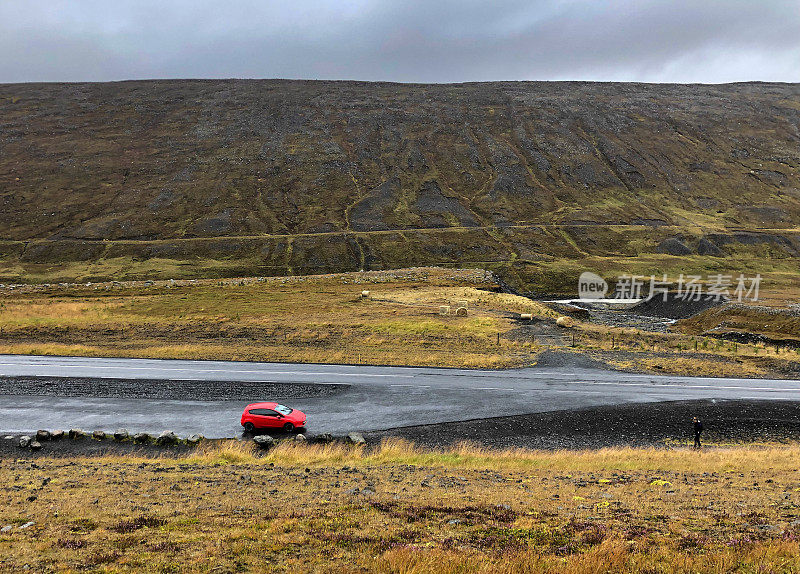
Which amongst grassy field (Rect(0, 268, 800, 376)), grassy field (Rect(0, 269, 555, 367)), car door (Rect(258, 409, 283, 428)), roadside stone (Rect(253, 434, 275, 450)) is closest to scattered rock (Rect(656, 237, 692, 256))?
grassy field (Rect(0, 268, 800, 376))

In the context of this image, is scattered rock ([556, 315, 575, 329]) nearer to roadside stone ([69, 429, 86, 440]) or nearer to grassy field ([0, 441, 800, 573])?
grassy field ([0, 441, 800, 573])

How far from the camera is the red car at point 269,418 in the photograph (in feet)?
83.0

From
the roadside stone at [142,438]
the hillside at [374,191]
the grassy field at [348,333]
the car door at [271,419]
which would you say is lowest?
the roadside stone at [142,438]

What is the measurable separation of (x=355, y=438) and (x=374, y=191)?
134467 mm

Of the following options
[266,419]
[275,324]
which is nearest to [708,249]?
[275,324]

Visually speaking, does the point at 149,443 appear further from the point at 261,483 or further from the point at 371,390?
the point at 371,390

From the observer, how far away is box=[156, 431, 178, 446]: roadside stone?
76.9 feet

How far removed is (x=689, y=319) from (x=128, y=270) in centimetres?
10154

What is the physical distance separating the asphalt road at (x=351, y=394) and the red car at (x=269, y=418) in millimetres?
824

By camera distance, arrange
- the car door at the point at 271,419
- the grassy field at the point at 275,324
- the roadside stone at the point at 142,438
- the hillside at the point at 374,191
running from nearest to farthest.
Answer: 1. the roadside stone at the point at 142,438
2. the car door at the point at 271,419
3. the grassy field at the point at 275,324
4. the hillside at the point at 374,191
